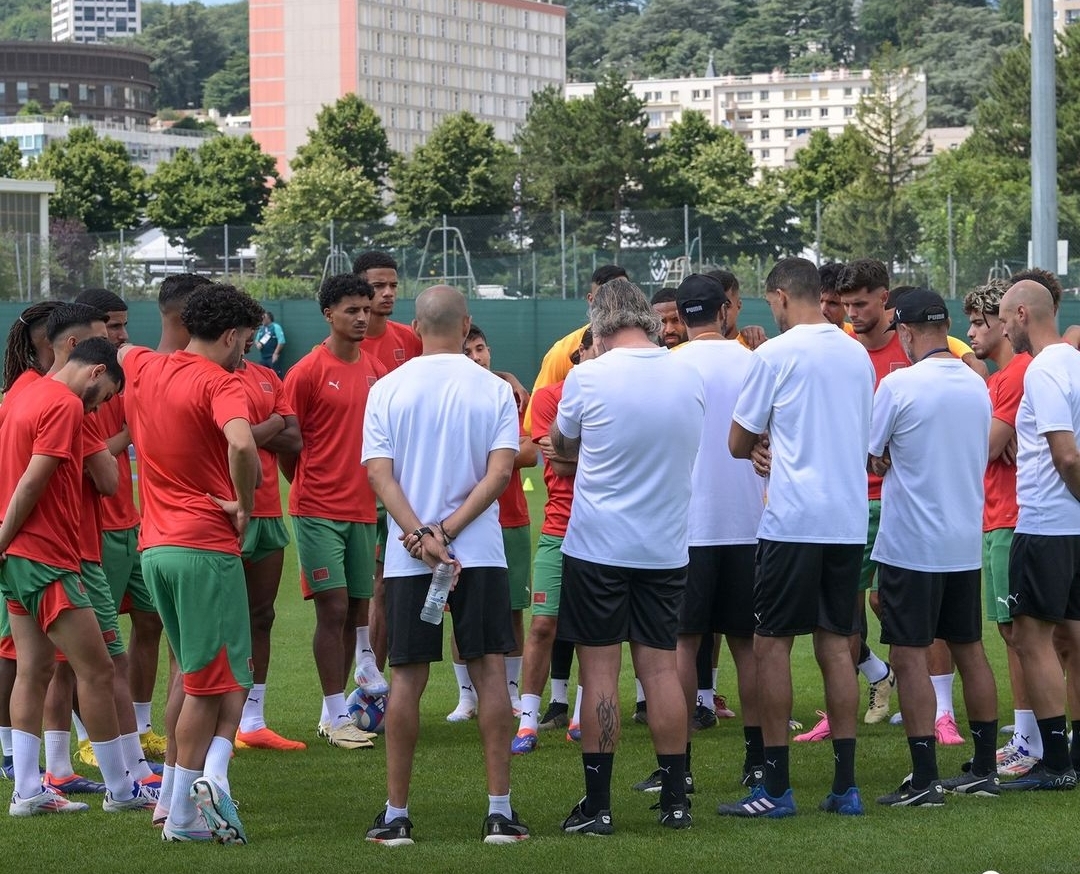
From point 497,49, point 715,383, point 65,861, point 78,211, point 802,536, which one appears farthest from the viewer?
point 497,49

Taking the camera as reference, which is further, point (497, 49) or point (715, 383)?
point (497, 49)

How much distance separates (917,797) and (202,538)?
3257 mm

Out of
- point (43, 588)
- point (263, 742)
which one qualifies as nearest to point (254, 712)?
point (263, 742)

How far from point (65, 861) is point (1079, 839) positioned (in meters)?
3.99

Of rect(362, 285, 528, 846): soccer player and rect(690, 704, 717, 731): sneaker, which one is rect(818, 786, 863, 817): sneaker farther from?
rect(690, 704, 717, 731): sneaker

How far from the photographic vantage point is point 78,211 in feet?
Result: 321

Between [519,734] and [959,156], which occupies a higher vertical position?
[959,156]

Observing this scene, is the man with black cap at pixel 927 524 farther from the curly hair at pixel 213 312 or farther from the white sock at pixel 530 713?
the curly hair at pixel 213 312

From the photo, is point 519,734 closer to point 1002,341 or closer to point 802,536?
point 802,536

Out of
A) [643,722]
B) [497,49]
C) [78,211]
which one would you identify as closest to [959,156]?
[78,211]

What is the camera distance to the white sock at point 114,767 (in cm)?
677

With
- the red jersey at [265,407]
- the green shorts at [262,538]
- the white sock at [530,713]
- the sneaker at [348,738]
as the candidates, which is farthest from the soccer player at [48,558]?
the white sock at [530,713]

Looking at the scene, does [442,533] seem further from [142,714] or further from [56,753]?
[142,714]

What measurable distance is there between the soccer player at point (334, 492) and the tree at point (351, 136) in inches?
3958
